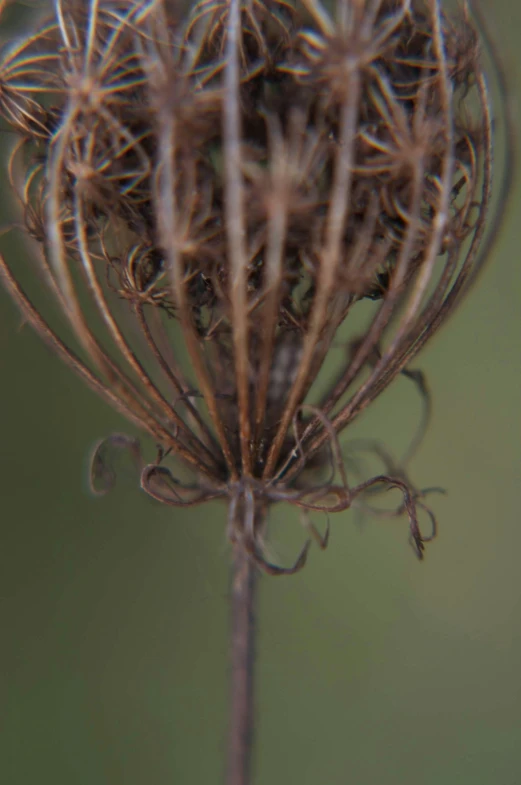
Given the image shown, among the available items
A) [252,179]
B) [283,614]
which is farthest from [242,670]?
[283,614]

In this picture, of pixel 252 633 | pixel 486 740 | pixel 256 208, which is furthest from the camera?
pixel 486 740

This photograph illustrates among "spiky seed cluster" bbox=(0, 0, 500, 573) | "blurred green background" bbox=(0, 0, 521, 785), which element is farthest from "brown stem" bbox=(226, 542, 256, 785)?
"blurred green background" bbox=(0, 0, 521, 785)

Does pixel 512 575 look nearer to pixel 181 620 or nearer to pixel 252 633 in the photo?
pixel 181 620

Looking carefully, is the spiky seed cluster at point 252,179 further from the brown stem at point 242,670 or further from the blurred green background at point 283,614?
the blurred green background at point 283,614

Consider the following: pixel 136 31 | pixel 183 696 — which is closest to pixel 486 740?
pixel 183 696

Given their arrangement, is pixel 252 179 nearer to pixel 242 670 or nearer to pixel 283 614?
pixel 242 670

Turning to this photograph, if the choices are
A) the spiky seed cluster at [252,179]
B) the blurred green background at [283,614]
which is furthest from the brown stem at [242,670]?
the blurred green background at [283,614]
